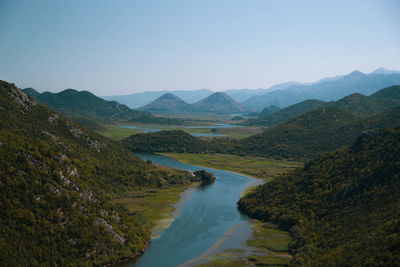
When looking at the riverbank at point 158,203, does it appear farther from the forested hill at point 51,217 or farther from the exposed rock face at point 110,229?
the exposed rock face at point 110,229

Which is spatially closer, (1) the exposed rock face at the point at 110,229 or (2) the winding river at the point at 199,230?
(2) the winding river at the point at 199,230

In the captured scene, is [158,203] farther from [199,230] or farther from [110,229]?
[110,229]

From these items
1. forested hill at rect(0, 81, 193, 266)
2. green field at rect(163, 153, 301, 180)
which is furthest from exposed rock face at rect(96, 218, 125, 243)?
green field at rect(163, 153, 301, 180)

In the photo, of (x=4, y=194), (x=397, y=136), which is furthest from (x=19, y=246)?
(x=397, y=136)

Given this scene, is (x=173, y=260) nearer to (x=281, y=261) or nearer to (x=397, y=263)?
(x=281, y=261)

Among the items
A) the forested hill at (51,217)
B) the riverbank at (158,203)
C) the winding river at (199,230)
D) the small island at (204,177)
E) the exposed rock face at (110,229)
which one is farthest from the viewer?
the small island at (204,177)

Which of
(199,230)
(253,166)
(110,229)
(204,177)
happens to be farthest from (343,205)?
(253,166)

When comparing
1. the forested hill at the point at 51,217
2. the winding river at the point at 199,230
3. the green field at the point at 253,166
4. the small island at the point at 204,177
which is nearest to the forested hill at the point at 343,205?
the winding river at the point at 199,230
